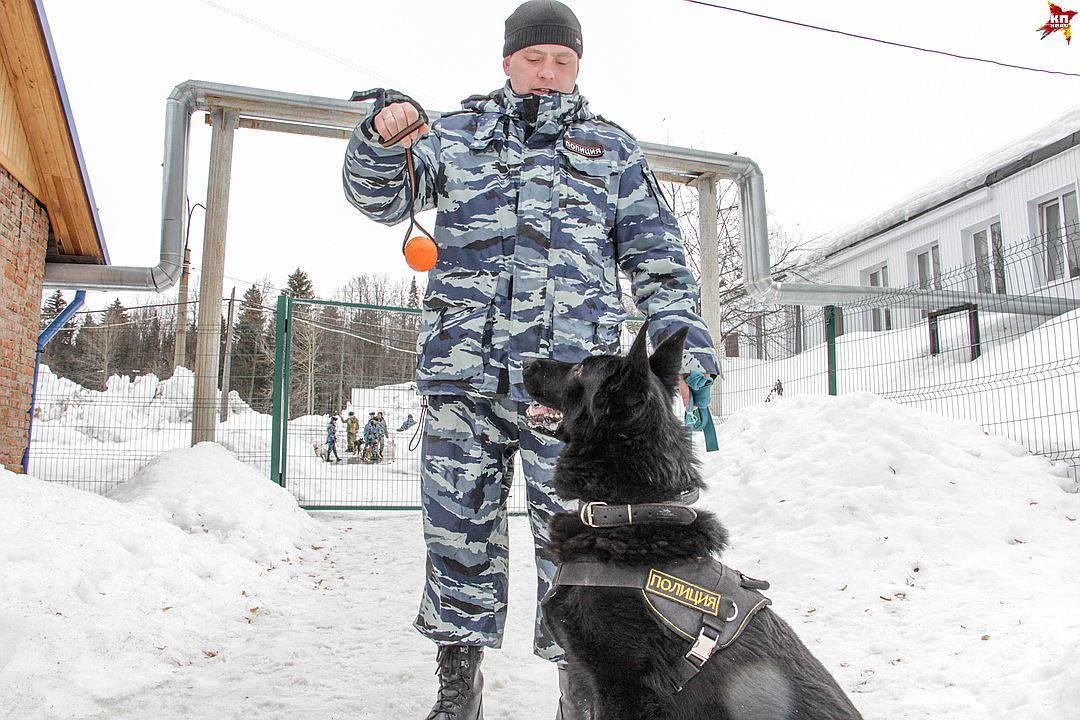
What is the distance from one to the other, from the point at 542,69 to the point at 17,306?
6611 millimetres

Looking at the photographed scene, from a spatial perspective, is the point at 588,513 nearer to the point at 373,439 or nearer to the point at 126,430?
the point at 373,439

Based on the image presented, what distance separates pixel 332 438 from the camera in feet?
28.1

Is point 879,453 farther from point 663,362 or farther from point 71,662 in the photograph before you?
point 71,662

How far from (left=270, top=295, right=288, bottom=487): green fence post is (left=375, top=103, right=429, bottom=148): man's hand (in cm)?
581

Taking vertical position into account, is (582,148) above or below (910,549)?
above

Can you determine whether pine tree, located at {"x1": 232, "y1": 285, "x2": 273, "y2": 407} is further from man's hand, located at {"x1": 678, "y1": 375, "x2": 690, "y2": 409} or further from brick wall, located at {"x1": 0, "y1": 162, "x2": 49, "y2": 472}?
man's hand, located at {"x1": 678, "y1": 375, "x2": 690, "y2": 409}

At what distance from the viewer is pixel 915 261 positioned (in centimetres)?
1859

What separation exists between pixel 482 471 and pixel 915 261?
19.5 meters

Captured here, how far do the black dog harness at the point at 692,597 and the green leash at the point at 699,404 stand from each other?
1.83 feet

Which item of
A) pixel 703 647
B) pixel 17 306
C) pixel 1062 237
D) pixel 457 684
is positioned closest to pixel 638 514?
pixel 703 647

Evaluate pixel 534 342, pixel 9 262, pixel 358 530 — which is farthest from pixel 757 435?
pixel 9 262

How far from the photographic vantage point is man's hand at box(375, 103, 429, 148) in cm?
217

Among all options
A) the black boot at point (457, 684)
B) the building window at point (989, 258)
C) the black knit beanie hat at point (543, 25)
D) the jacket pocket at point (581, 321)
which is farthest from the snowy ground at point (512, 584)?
the building window at point (989, 258)

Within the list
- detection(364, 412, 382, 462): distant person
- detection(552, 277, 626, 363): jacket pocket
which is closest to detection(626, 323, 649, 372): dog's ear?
detection(552, 277, 626, 363): jacket pocket
